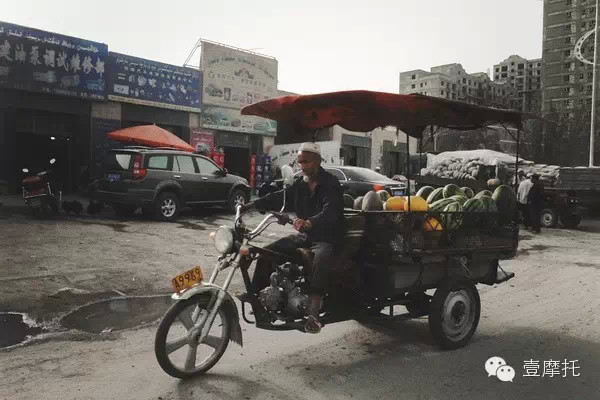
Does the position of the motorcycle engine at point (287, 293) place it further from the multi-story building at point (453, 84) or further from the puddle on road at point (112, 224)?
the multi-story building at point (453, 84)

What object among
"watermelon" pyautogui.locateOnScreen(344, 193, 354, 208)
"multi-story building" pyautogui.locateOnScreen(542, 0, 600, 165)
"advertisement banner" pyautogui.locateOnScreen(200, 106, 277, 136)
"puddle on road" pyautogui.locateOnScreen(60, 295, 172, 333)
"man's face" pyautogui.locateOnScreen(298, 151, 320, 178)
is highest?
"multi-story building" pyautogui.locateOnScreen(542, 0, 600, 165)

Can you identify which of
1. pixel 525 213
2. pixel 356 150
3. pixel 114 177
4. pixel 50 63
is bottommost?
pixel 525 213

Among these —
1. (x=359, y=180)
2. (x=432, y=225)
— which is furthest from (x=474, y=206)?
(x=359, y=180)

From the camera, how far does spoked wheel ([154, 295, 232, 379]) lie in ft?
11.8

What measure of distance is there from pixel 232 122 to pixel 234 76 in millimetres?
2065

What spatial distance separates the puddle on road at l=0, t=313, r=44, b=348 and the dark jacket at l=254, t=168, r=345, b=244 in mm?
2454

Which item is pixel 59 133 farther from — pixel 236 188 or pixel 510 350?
pixel 510 350

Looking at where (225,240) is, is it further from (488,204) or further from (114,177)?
(114,177)

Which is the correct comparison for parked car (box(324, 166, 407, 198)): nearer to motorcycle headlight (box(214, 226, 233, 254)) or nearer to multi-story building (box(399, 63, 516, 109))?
motorcycle headlight (box(214, 226, 233, 254))


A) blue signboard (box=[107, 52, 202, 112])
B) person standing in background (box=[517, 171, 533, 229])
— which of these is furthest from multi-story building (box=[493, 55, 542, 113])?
person standing in background (box=[517, 171, 533, 229])

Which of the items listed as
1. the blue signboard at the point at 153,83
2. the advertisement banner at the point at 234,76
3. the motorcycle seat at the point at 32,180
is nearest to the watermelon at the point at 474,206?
the motorcycle seat at the point at 32,180

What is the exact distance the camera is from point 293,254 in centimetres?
406

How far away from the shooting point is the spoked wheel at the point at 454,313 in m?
4.55

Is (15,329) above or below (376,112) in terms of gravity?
below
